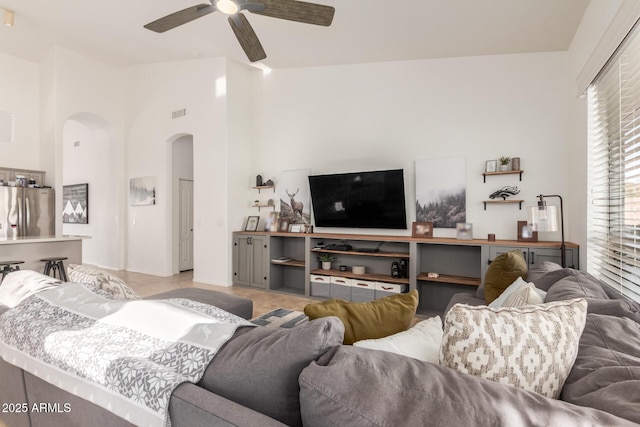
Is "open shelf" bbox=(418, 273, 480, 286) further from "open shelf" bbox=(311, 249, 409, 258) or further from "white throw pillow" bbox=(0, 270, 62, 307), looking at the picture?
"white throw pillow" bbox=(0, 270, 62, 307)

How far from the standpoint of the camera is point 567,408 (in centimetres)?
65

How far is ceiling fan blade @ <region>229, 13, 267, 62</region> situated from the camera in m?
2.77

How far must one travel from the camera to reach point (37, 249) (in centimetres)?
466

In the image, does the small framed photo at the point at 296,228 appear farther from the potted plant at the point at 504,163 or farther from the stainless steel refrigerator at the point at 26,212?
the stainless steel refrigerator at the point at 26,212

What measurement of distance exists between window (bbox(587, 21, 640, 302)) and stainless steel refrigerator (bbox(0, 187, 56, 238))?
783 centimetres

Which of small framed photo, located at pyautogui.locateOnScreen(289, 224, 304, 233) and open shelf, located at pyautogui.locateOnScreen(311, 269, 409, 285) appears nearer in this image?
open shelf, located at pyautogui.locateOnScreen(311, 269, 409, 285)

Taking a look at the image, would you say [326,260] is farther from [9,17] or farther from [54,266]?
[9,17]

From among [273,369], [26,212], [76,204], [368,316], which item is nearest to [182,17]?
[368,316]

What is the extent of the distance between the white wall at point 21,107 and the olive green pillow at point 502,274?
7.70 meters

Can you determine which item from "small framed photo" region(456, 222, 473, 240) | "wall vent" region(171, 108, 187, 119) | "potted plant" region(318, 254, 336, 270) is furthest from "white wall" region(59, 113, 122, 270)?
"small framed photo" region(456, 222, 473, 240)

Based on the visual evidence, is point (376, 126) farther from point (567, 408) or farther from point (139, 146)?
point (139, 146)

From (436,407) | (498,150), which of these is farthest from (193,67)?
(436,407)

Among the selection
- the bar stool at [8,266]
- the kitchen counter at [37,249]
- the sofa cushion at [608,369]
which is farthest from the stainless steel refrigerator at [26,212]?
the sofa cushion at [608,369]

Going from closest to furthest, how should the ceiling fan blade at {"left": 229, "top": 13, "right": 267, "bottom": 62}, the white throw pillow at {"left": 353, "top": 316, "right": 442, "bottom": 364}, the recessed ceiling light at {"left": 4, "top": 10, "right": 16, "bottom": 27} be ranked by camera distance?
the white throw pillow at {"left": 353, "top": 316, "right": 442, "bottom": 364} → the ceiling fan blade at {"left": 229, "top": 13, "right": 267, "bottom": 62} → the recessed ceiling light at {"left": 4, "top": 10, "right": 16, "bottom": 27}
